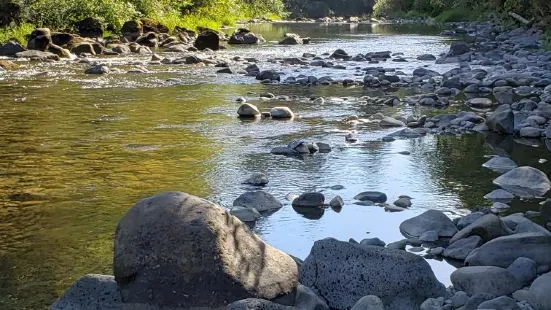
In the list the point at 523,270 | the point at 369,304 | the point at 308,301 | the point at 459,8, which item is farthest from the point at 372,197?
the point at 459,8

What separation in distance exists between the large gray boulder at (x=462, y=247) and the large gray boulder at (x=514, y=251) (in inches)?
6.4

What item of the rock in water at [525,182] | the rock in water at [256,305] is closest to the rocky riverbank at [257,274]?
the rock in water at [256,305]

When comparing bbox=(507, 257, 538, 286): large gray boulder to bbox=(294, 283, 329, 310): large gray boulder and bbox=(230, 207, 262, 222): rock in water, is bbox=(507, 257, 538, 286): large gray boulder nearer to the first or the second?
bbox=(294, 283, 329, 310): large gray boulder

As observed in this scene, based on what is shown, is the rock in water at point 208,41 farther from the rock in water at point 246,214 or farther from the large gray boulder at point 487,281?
the large gray boulder at point 487,281

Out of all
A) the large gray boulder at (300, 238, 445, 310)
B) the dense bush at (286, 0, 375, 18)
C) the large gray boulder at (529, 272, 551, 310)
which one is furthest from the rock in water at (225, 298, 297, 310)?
the dense bush at (286, 0, 375, 18)

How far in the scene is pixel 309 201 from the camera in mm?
5930

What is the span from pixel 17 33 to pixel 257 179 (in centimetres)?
1851

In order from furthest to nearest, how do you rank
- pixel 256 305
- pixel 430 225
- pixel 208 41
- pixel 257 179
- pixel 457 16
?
pixel 457 16 → pixel 208 41 → pixel 257 179 → pixel 430 225 → pixel 256 305

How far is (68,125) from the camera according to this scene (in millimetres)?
9695

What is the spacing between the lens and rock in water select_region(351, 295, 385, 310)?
11.8 ft

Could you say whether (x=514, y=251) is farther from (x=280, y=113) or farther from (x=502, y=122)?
(x=280, y=113)

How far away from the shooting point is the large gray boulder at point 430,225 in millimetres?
5121

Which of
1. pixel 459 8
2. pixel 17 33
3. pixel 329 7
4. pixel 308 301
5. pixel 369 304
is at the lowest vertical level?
pixel 329 7

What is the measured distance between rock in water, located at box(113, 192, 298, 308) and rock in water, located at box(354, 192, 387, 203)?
2.23 metres
